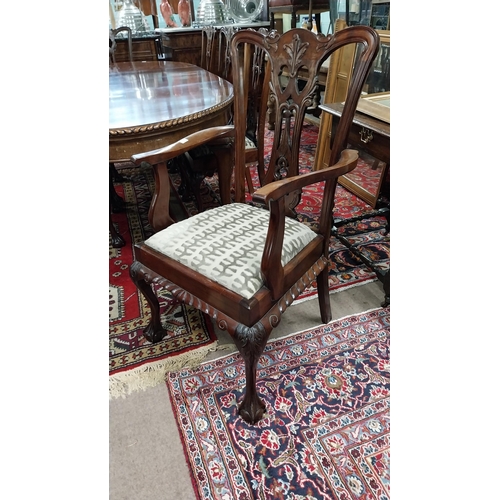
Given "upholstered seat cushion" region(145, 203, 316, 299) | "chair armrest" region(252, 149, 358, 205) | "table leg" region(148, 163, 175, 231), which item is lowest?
"upholstered seat cushion" region(145, 203, 316, 299)

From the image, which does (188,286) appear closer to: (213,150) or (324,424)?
(324,424)

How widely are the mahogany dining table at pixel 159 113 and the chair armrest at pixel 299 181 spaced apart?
1.66 feet

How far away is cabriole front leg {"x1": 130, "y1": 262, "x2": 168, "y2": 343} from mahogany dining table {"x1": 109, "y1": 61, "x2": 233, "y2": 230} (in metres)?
0.18

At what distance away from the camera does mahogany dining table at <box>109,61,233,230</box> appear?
142 centimetres

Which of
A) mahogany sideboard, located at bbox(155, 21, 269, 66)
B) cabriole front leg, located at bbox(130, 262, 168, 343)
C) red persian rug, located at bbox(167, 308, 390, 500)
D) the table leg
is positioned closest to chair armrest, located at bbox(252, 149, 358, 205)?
the table leg

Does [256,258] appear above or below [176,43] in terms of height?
below

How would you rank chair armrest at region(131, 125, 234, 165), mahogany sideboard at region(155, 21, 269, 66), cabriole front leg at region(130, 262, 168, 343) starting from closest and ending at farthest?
chair armrest at region(131, 125, 234, 165) < cabriole front leg at region(130, 262, 168, 343) < mahogany sideboard at region(155, 21, 269, 66)

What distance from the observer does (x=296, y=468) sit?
1.08m

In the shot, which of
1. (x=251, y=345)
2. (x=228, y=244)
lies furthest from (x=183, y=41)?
(x=251, y=345)

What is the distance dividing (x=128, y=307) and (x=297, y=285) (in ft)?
3.05

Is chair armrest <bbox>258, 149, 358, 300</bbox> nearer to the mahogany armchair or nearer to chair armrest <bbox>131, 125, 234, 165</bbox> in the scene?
the mahogany armchair

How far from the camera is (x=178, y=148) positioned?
1.24 meters

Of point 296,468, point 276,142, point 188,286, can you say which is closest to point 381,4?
point 276,142

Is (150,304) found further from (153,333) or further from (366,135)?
(366,135)
